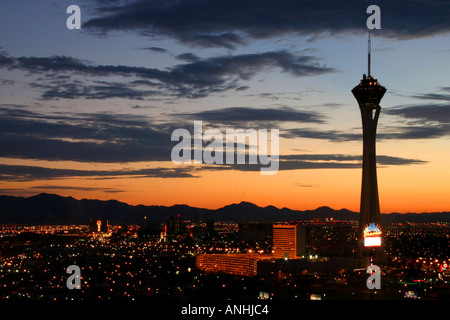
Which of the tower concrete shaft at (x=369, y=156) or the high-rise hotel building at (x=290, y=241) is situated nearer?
the tower concrete shaft at (x=369, y=156)

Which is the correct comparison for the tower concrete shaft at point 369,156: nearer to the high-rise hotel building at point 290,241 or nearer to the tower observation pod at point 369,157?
the tower observation pod at point 369,157

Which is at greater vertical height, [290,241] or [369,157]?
[369,157]

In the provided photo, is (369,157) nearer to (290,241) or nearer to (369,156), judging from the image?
(369,156)

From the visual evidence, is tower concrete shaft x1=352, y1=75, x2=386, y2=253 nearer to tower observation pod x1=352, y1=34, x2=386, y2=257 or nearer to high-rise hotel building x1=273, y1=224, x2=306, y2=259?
tower observation pod x1=352, y1=34, x2=386, y2=257

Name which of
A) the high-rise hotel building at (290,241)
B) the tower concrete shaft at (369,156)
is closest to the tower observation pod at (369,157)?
the tower concrete shaft at (369,156)

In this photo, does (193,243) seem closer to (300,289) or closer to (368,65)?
(368,65)

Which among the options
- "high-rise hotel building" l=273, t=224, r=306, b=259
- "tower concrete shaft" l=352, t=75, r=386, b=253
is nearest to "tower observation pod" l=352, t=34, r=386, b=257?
"tower concrete shaft" l=352, t=75, r=386, b=253

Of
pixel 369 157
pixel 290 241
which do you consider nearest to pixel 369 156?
pixel 369 157

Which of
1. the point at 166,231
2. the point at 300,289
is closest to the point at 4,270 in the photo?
the point at 300,289
